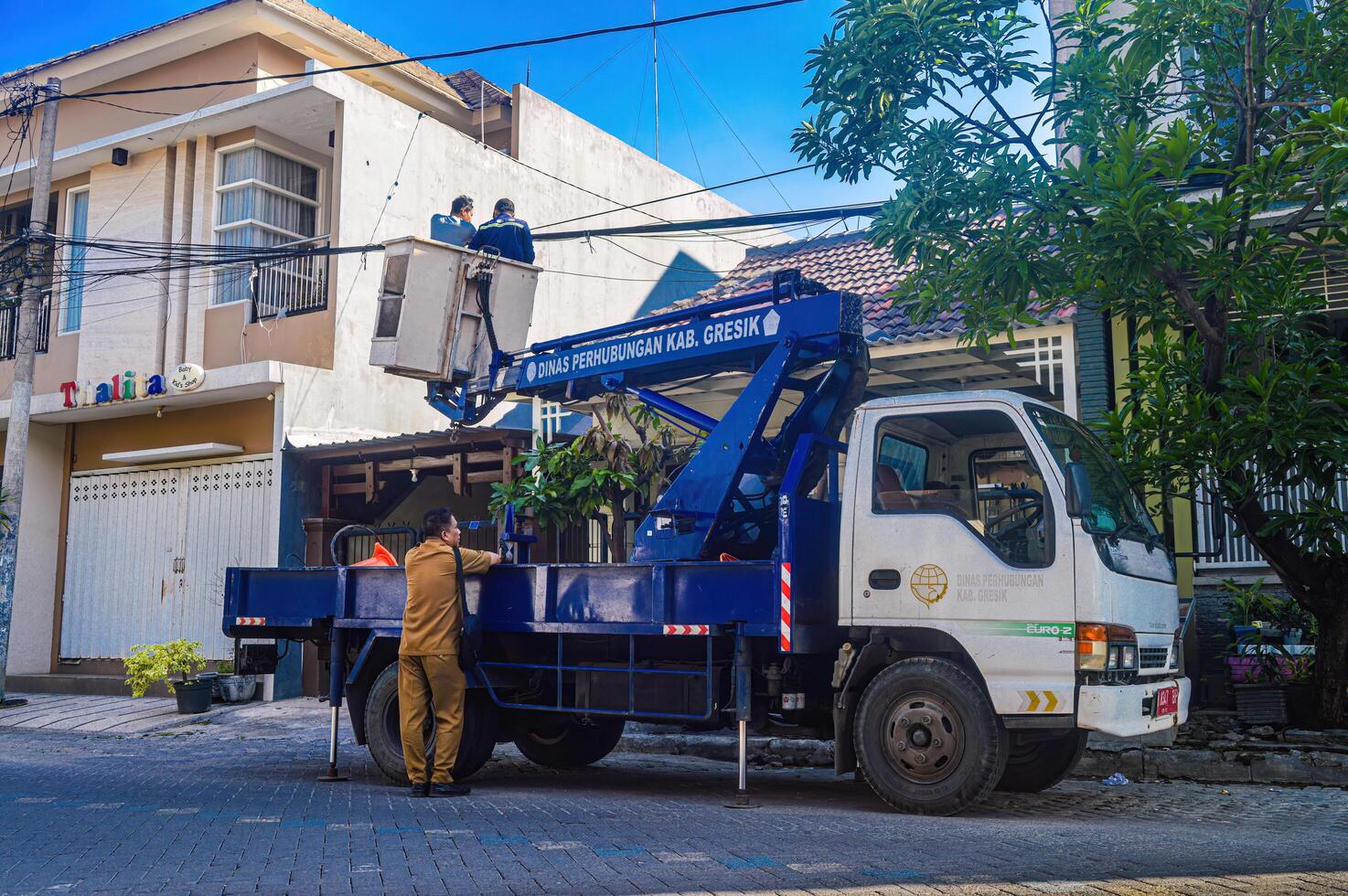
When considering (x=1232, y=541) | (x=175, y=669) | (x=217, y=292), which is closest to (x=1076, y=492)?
(x=1232, y=541)

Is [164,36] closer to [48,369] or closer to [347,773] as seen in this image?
[48,369]

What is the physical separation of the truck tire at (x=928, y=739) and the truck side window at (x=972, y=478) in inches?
32.2

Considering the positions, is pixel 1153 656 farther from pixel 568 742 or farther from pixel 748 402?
pixel 568 742

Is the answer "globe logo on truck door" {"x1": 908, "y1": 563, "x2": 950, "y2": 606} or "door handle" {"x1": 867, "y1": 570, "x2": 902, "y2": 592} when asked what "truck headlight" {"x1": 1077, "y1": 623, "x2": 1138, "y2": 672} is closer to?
"globe logo on truck door" {"x1": 908, "y1": 563, "x2": 950, "y2": 606}

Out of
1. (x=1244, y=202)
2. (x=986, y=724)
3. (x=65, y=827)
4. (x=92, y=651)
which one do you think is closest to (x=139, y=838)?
(x=65, y=827)

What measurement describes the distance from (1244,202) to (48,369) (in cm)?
1729

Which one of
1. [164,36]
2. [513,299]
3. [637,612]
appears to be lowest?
[637,612]

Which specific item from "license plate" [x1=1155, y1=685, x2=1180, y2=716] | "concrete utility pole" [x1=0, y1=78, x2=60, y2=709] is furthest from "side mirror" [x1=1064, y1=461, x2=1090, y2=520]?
"concrete utility pole" [x1=0, y1=78, x2=60, y2=709]

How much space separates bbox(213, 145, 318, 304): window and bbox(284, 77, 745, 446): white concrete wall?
1.62 meters

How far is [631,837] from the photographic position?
6.52m

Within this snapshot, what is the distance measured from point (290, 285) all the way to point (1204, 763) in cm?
1343

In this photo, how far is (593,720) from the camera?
29.8ft

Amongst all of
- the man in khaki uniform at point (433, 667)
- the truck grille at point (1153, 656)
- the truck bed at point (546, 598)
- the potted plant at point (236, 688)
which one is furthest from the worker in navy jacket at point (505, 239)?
the potted plant at point (236, 688)

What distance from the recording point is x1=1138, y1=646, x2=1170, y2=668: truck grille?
23.8 feet
